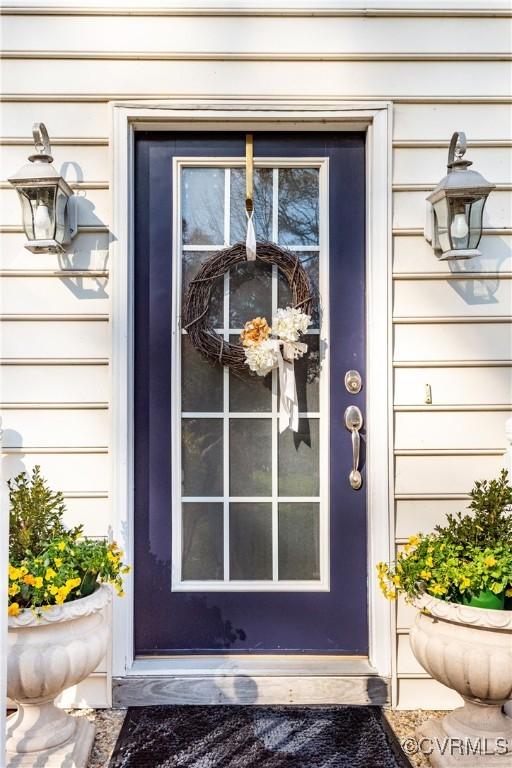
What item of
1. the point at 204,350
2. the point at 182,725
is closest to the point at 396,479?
the point at 204,350

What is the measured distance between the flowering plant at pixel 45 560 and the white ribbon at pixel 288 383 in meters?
0.75

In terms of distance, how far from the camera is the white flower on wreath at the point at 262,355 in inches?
73.9

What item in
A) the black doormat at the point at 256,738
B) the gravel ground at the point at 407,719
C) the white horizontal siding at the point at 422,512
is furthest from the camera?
the white horizontal siding at the point at 422,512

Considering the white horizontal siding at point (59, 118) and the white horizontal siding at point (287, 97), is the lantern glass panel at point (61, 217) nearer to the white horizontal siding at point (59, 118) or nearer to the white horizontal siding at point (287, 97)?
the white horizontal siding at point (287, 97)

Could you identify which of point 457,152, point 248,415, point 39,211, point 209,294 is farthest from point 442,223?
point 39,211

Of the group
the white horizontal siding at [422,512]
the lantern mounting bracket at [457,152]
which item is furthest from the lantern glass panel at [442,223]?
the white horizontal siding at [422,512]

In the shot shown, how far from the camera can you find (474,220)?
1820mm

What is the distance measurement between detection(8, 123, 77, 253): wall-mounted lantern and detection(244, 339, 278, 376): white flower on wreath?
777mm

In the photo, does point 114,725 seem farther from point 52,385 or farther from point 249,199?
point 249,199

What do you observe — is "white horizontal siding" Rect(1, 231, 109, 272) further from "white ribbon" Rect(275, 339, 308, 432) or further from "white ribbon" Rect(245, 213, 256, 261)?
"white ribbon" Rect(275, 339, 308, 432)

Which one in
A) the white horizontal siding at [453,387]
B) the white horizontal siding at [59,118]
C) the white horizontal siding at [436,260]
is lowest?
the white horizontal siding at [453,387]

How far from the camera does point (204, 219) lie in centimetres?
204

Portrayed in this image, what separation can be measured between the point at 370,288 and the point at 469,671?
1279 mm

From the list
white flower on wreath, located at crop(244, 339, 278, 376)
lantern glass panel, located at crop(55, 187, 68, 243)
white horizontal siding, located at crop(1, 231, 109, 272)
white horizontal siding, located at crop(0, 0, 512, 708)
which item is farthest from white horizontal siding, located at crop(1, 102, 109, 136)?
white flower on wreath, located at crop(244, 339, 278, 376)
